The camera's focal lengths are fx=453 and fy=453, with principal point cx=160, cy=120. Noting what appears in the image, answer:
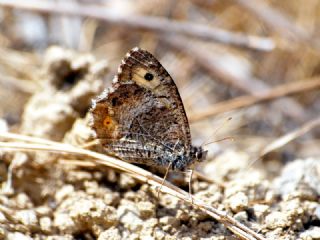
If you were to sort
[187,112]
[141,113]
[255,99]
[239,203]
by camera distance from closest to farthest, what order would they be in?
1. [239,203]
2. [141,113]
3. [255,99]
4. [187,112]

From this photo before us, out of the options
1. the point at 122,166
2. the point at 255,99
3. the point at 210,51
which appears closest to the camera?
the point at 122,166

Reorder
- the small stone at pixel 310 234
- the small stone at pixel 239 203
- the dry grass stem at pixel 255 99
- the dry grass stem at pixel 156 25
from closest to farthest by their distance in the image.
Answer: the small stone at pixel 310 234 < the small stone at pixel 239 203 < the dry grass stem at pixel 255 99 < the dry grass stem at pixel 156 25

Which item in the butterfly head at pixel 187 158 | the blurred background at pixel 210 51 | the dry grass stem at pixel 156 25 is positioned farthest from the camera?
the dry grass stem at pixel 156 25

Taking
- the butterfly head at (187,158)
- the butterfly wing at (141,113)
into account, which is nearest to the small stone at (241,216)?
the butterfly head at (187,158)

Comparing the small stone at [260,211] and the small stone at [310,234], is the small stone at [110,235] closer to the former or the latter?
the small stone at [260,211]

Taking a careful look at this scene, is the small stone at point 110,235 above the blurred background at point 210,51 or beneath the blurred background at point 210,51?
beneath

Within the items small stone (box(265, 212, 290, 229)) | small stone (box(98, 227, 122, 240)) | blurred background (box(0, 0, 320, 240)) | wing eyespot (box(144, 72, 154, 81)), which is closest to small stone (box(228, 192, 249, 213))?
blurred background (box(0, 0, 320, 240))

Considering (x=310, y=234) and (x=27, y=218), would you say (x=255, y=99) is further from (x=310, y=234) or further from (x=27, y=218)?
(x=27, y=218)

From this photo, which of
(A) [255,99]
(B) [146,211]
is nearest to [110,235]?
(B) [146,211]
